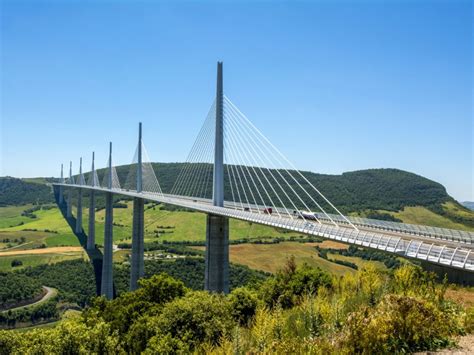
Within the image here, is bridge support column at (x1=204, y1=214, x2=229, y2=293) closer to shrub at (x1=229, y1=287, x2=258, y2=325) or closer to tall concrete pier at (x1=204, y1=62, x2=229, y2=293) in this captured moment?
tall concrete pier at (x1=204, y1=62, x2=229, y2=293)

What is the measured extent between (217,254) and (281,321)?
2225 cm

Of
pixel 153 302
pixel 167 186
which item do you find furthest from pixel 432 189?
pixel 153 302

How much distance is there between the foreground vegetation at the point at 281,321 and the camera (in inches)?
425

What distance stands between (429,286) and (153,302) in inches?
656

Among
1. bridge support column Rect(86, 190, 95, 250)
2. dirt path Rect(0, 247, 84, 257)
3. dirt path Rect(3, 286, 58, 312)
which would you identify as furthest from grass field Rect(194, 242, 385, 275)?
dirt path Rect(3, 286, 58, 312)

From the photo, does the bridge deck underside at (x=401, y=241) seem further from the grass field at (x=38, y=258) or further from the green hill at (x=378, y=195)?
the green hill at (x=378, y=195)

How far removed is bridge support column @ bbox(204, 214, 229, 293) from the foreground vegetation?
585 cm

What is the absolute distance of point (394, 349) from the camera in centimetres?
1132

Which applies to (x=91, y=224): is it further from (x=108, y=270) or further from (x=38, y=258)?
(x=108, y=270)

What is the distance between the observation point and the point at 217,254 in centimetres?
3491

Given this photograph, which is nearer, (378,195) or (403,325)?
(403,325)

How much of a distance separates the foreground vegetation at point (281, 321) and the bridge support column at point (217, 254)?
585cm

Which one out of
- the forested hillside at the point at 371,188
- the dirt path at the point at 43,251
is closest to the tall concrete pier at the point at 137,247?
the dirt path at the point at 43,251

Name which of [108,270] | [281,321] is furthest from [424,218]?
[281,321]
